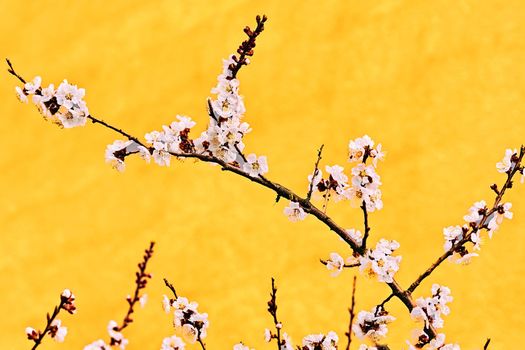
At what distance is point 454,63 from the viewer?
422 centimetres

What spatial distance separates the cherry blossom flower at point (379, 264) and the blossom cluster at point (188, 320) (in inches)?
22.0

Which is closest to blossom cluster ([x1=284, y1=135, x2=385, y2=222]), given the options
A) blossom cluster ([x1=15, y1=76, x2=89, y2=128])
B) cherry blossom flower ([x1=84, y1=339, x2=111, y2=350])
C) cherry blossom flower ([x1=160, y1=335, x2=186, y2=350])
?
cherry blossom flower ([x1=160, y1=335, x2=186, y2=350])

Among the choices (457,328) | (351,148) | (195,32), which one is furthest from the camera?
(195,32)

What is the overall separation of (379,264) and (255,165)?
0.49m

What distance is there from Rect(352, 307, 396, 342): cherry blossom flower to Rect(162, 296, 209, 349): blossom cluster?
0.51 m

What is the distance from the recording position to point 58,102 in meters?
2.40

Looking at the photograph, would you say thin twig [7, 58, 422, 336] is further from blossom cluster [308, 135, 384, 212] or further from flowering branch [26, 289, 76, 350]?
flowering branch [26, 289, 76, 350]

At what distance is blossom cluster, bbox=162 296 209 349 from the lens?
2578 mm

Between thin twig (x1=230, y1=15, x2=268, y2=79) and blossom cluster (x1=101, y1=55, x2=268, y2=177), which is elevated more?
thin twig (x1=230, y1=15, x2=268, y2=79)

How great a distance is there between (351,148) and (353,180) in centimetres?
10

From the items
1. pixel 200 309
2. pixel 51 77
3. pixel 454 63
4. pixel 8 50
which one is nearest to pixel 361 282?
pixel 200 309

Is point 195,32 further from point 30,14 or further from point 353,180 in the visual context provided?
point 353,180

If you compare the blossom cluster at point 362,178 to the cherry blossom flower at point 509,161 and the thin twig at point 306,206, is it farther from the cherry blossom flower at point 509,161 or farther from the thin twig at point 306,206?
the cherry blossom flower at point 509,161

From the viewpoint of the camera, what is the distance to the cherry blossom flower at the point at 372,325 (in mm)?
2365
